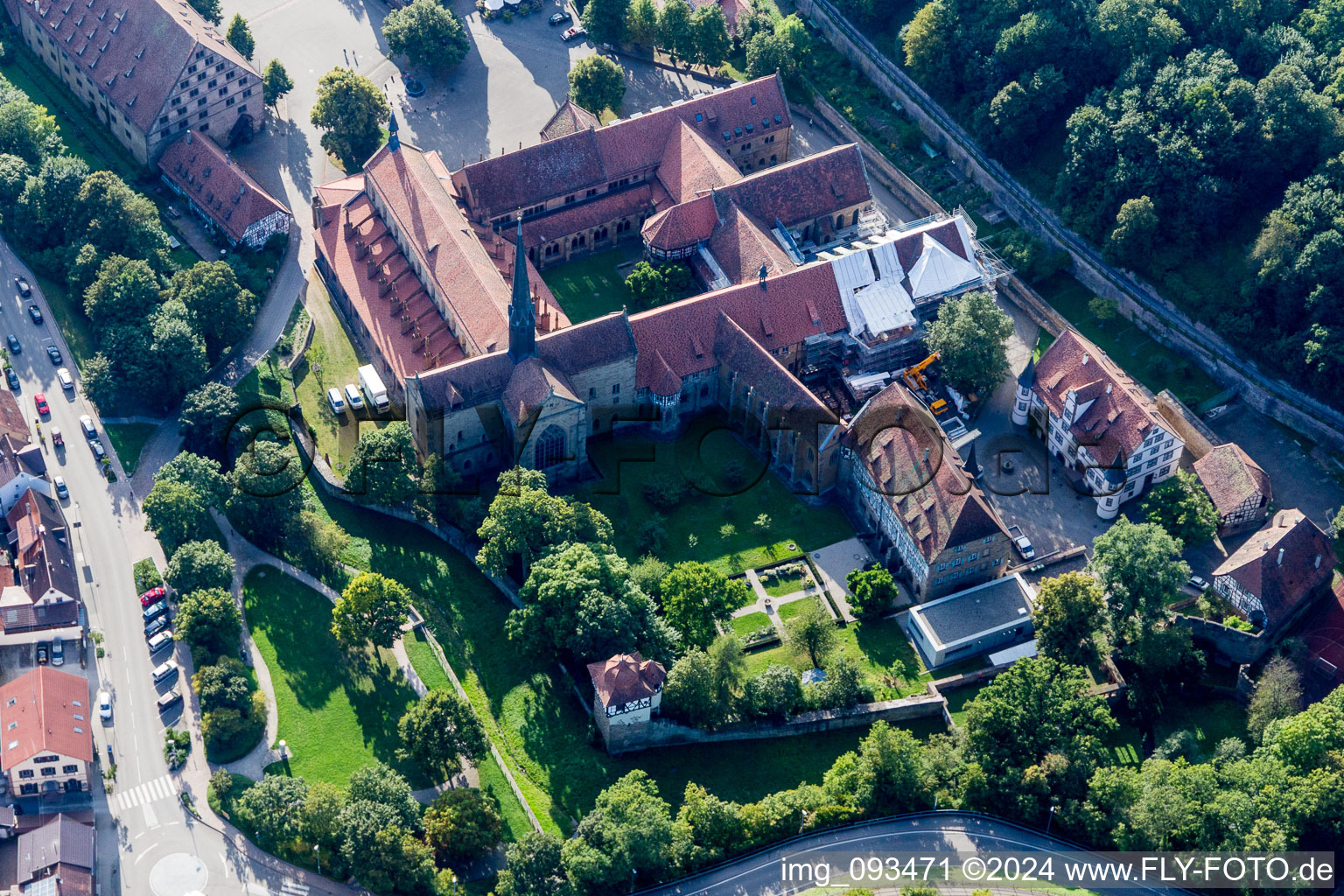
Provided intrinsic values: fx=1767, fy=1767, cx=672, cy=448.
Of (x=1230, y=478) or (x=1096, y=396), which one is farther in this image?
(x=1096, y=396)

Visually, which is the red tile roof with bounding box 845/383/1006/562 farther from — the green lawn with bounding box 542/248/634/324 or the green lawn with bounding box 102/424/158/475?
the green lawn with bounding box 102/424/158/475

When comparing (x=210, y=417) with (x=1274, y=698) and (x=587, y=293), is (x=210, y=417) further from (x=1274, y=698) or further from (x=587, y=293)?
(x=1274, y=698)

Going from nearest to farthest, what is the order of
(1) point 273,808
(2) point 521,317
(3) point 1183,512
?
(1) point 273,808 → (2) point 521,317 → (3) point 1183,512

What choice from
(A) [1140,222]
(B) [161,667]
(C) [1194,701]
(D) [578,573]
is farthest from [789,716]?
(A) [1140,222]

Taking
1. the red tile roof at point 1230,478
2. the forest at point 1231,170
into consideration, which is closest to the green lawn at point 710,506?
the red tile roof at point 1230,478

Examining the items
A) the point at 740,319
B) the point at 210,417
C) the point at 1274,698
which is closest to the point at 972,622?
the point at 1274,698

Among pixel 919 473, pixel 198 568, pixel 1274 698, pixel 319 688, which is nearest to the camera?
pixel 1274 698

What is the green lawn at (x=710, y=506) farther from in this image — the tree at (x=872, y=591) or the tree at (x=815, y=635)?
the tree at (x=815, y=635)
